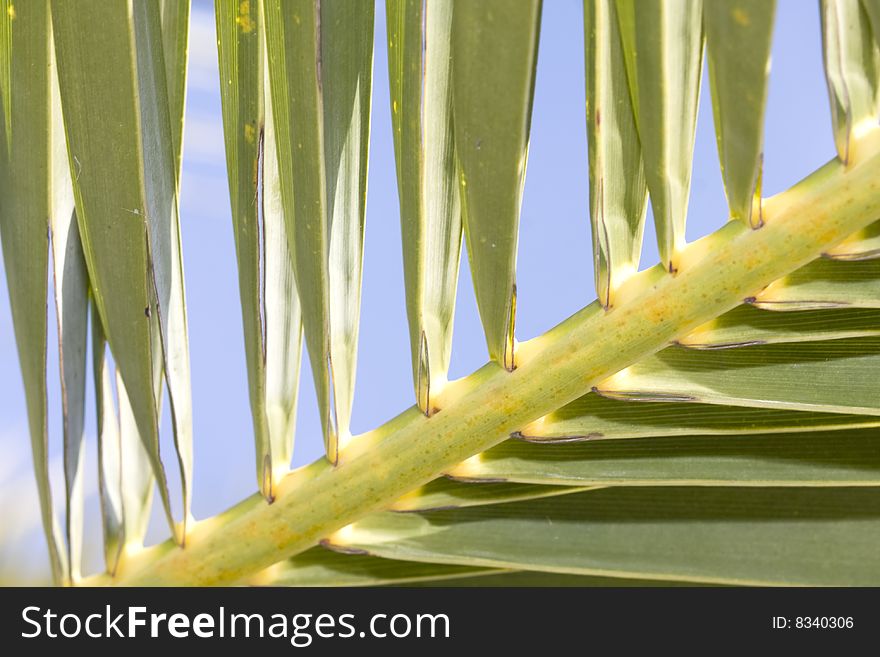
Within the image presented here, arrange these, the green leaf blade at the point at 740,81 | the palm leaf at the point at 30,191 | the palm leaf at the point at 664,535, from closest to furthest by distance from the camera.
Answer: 1. the green leaf blade at the point at 740,81
2. the palm leaf at the point at 30,191
3. the palm leaf at the point at 664,535

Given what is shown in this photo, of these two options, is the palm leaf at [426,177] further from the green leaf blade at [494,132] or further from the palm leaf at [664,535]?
the palm leaf at [664,535]

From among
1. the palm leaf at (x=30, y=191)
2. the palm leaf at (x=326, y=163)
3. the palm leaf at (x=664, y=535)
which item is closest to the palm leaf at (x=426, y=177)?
the palm leaf at (x=326, y=163)

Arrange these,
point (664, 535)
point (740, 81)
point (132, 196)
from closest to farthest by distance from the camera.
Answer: point (740, 81)
point (132, 196)
point (664, 535)

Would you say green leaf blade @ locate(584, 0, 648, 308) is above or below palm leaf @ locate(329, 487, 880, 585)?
above

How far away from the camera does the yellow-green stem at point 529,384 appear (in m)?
0.43

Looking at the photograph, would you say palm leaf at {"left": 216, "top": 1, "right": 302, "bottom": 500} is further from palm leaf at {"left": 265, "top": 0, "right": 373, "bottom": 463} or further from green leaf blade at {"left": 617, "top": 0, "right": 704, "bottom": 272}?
green leaf blade at {"left": 617, "top": 0, "right": 704, "bottom": 272}

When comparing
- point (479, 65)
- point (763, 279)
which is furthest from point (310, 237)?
point (763, 279)

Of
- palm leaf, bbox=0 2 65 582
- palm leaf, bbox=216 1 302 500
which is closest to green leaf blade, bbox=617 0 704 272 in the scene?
palm leaf, bbox=216 1 302 500

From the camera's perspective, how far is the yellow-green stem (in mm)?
426

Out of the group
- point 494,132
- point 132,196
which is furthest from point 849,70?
point 132,196

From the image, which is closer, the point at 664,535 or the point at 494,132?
the point at 494,132

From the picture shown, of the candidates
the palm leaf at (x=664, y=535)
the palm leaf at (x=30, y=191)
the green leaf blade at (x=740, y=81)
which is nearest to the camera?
the green leaf blade at (x=740, y=81)

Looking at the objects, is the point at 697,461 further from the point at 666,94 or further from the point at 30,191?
the point at 30,191

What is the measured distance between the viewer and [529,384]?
509mm
